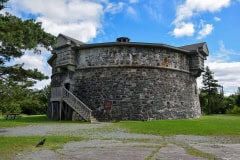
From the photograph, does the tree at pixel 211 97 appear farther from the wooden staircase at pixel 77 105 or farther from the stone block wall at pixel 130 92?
the wooden staircase at pixel 77 105

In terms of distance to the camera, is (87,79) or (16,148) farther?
(87,79)

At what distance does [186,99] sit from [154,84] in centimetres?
433

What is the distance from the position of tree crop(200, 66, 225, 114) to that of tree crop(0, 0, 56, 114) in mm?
40366

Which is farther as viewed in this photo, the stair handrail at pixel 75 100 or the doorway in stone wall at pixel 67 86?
the doorway in stone wall at pixel 67 86

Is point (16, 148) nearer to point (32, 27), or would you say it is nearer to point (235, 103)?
point (32, 27)

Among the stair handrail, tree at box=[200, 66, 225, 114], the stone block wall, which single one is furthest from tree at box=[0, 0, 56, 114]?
tree at box=[200, 66, 225, 114]

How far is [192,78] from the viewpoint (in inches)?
1126

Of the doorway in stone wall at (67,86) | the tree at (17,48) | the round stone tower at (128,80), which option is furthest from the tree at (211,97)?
the tree at (17,48)

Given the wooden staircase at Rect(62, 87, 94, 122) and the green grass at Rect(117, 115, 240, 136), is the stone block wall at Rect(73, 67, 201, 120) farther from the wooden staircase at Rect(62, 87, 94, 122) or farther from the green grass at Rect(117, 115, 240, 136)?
the green grass at Rect(117, 115, 240, 136)

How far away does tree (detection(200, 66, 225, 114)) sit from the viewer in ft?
161

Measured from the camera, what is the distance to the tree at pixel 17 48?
35.4ft

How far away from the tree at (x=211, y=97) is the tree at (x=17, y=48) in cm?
4037

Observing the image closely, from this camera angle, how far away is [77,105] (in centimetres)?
2344

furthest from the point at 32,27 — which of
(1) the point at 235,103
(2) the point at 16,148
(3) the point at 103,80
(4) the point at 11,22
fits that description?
(1) the point at 235,103
